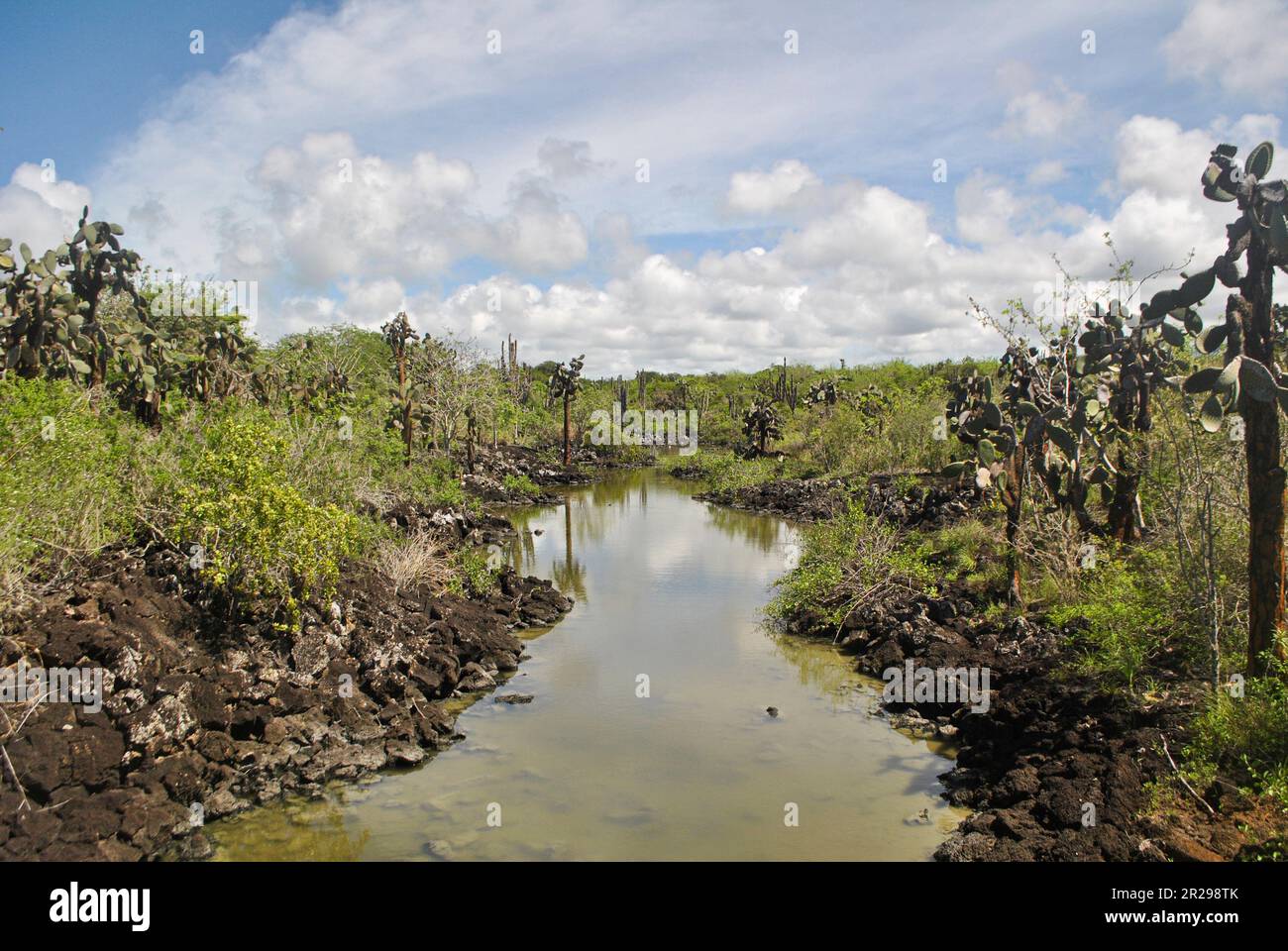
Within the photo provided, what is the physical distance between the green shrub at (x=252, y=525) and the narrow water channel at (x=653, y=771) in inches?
95.9

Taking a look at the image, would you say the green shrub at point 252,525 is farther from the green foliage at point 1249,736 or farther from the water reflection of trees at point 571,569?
the green foliage at point 1249,736

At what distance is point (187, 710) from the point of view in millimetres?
7699

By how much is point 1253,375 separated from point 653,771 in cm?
635

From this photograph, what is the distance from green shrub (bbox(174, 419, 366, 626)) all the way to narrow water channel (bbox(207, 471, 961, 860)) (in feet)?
8.00

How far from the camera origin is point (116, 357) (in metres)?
12.5

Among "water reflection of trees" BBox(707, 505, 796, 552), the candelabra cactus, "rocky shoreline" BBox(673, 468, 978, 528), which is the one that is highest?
the candelabra cactus

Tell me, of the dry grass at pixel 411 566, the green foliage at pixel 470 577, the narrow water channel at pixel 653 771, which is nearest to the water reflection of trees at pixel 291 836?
the narrow water channel at pixel 653 771

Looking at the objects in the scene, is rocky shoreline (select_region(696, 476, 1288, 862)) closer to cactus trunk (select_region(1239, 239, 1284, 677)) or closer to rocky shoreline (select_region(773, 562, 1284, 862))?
rocky shoreline (select_region(773, 562, 1284, 862))

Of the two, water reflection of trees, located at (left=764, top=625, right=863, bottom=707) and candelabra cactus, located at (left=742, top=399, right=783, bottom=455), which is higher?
candelabra cactus, located at (left=742, top=399, right=783, bottom=455)

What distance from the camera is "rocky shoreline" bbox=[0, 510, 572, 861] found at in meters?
6.41

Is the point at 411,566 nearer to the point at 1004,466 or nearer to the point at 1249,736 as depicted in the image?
the point at 1004,466

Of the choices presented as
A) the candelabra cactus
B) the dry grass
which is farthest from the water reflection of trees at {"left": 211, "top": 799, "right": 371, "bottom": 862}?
the candelabra cactus

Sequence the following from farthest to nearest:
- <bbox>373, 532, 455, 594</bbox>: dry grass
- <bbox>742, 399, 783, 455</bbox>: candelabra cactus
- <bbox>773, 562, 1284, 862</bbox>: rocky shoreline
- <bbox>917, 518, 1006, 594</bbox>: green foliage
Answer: <bbox>742, 399, 783, 455</bbox>: candelabra cactus, <bbox>917, 518, 1006, 594</bbox>: green foliage, <bbox>373, 532, 455, 594</bbox>: dry grass, <bbox>773, 562, 1284, 862</bbox>: rocky shoreline
